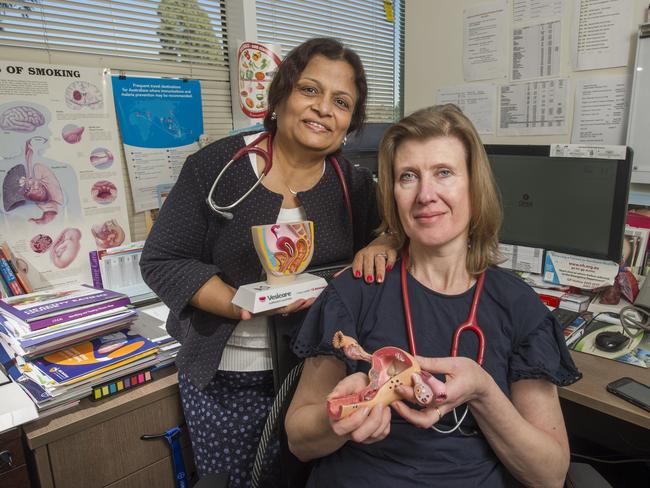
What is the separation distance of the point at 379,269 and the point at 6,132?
135 cm

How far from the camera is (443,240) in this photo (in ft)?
3.46

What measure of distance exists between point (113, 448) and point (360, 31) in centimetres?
272

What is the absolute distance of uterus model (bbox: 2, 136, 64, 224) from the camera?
5.37 feet

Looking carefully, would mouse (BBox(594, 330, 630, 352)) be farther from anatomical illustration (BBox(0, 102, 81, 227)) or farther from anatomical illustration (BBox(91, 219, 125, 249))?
anatomical illustration (BBox(0, 102, 81, 227))

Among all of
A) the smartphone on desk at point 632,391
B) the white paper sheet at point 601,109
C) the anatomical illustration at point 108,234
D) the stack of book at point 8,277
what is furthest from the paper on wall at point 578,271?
the stack of book at point 8,277

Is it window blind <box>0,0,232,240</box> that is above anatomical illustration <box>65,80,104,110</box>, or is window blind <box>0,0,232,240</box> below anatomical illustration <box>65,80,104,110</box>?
above

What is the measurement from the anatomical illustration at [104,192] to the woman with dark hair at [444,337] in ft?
3.79

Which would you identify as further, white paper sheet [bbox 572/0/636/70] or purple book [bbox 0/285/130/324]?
white paper sheet [bbox 572/0/636/70]

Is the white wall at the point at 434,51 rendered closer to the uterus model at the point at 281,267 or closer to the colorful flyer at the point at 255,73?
the colorful flyer at the point at 255,73

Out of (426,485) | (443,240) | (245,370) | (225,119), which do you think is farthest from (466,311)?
(225,119)

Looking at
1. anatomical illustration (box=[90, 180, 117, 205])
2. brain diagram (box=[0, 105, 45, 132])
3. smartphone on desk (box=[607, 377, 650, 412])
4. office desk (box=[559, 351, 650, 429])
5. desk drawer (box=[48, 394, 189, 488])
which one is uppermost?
brain diagram (box=[0, 105, 45, 132])

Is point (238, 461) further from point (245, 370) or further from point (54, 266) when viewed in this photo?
point (54, 266)

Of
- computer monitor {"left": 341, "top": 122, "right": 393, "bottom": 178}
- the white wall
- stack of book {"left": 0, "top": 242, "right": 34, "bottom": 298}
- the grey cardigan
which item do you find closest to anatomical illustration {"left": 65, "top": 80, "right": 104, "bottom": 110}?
stack of book {"left": 0, "top": 242, "right": 34, "bottom": 298}

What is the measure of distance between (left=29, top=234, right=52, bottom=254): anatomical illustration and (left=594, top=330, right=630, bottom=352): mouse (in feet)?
5.93
